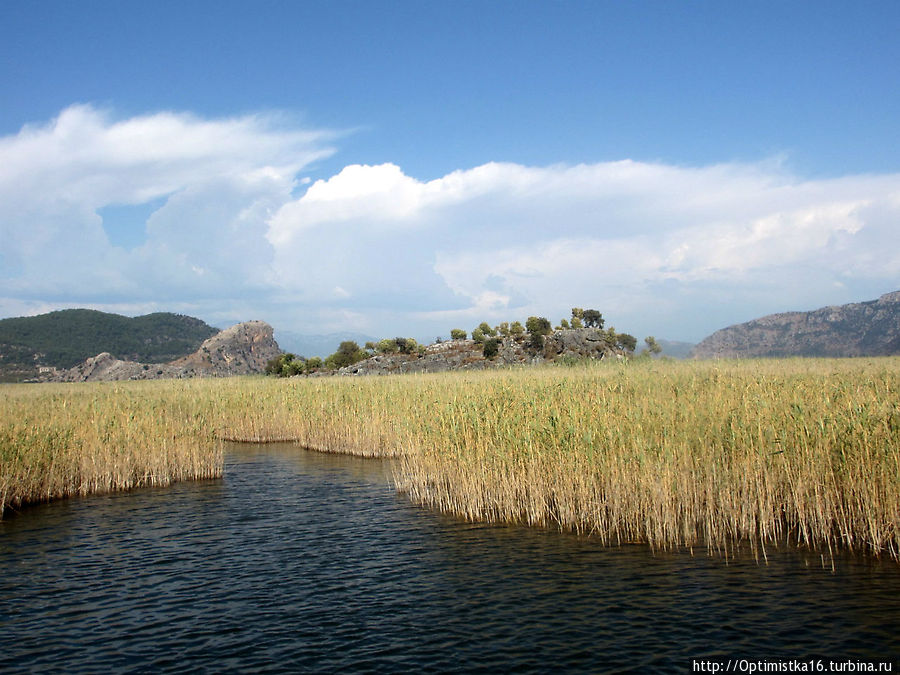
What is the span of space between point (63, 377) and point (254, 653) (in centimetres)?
7573

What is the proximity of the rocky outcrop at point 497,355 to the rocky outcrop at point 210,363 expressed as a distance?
15.9 metres

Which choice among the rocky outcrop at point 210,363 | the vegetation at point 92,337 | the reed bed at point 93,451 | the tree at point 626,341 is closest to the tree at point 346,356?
the rocky outcrop at point 210,363

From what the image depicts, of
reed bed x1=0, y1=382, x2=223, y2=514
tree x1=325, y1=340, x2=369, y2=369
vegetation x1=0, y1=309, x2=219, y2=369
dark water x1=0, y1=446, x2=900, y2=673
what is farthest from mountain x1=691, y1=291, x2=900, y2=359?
vegetation x1=0, y1=309, x2=219, y2=369

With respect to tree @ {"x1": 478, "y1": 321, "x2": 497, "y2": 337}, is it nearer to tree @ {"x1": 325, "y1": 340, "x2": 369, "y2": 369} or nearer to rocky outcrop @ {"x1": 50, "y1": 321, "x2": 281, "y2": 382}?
tree @ {"x1": 325, "y1": 340, "x2": 369, "y2": 369}

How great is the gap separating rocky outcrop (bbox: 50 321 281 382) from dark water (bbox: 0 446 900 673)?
49.2m

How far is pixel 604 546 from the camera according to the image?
9719mm

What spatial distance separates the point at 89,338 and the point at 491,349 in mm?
78282

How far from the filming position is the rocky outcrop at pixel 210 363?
201 feet

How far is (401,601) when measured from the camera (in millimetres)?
7934

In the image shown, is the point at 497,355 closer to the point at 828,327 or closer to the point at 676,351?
the point at 676,351

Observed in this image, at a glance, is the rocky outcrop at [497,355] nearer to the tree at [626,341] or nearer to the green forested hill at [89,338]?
the tree at [626,341]

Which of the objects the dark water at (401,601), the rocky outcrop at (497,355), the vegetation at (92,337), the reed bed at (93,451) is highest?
the vegetation at (92,337)

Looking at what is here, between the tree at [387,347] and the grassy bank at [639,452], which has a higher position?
the tree at [387,347]

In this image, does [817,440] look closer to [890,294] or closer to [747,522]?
[747,522]
